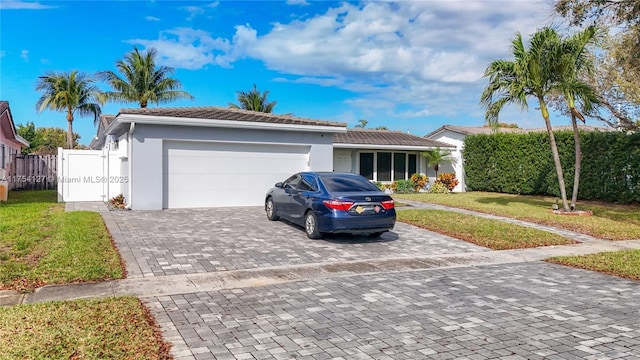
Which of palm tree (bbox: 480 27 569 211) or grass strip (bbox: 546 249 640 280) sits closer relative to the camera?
grass strip (bbox: 546 249 640 280)

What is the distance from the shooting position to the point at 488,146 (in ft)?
80.7

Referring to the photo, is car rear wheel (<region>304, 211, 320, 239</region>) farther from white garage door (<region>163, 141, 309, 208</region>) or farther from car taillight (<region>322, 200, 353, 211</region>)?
white garage door (<region>163, 141, 309, 208</region>)

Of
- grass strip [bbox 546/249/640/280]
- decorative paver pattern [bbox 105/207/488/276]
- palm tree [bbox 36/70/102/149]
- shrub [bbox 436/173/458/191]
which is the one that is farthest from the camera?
palm tree [bbox 36/70/102/149]

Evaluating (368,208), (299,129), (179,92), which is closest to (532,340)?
(368,208)

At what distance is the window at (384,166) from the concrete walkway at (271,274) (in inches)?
598

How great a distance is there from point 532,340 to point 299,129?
501 inches

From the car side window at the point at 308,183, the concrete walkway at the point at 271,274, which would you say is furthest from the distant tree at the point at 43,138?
the concrete walkway at the point at 271,274

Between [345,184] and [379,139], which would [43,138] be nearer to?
[379,139]

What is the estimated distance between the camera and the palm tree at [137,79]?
32344 mm

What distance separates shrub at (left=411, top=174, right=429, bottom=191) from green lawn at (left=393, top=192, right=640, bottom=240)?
5.41 meters

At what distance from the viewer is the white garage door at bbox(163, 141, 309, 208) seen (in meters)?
15.1

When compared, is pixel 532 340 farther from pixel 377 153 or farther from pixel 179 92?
pixel 179 92

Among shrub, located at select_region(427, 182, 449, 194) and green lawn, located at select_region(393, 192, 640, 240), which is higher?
shrub, located at select_region(427, 182, 449, 194)

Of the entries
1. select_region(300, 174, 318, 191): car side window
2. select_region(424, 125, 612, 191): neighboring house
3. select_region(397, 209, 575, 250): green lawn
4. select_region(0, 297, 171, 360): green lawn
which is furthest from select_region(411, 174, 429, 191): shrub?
select_region(0, 297, 171, 360): green lawn
